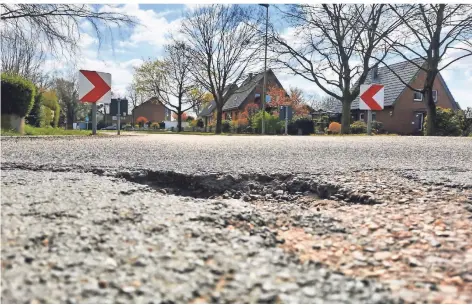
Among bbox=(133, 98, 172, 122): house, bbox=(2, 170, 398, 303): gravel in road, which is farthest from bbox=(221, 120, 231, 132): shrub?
bbox=(133, 98, 172, 122): house

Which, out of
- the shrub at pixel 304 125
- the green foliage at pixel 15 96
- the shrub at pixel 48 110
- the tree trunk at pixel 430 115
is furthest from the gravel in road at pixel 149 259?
the shrub at pixel 304 125

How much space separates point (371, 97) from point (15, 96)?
11.6 meters

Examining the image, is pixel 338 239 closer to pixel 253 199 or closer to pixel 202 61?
pixel 253 199

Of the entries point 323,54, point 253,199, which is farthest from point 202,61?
point 253,199

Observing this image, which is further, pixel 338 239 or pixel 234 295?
pixel 338 239

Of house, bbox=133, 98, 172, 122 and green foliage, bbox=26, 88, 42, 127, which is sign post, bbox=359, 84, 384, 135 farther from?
house, bbox=133, 98, 172, 122

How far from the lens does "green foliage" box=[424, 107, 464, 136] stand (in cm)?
1916

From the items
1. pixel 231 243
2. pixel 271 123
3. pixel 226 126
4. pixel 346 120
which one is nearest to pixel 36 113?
pixel 231 243

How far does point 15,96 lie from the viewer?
345 inches

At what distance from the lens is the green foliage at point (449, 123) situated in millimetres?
19156

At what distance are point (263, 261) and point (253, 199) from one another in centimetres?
127

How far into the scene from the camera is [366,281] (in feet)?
4.03

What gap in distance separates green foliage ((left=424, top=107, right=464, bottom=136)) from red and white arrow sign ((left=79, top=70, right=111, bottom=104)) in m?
15.6

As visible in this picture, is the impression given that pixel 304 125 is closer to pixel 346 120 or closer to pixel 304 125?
pixel 304 125
